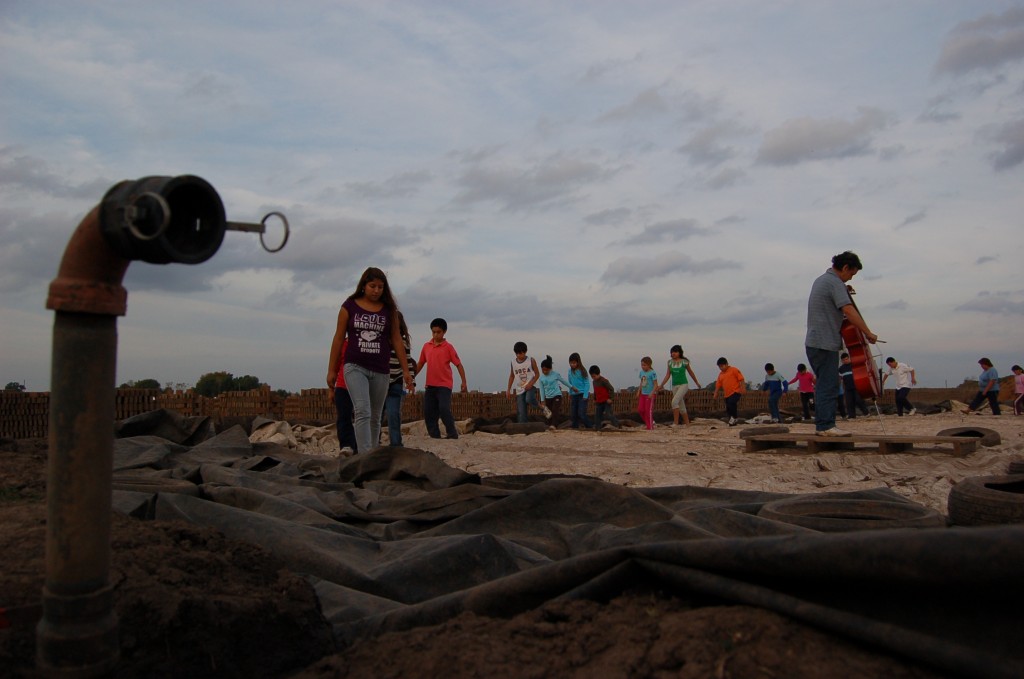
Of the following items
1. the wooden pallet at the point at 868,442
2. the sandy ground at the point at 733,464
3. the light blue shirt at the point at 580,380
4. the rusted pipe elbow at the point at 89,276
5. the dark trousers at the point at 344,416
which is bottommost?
the sandy ground at the point at 733,464

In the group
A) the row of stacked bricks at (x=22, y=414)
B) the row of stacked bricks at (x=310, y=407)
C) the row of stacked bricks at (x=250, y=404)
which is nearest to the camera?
the row of stacked bricks at (x=22, y=414)

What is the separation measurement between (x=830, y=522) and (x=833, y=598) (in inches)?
64.6

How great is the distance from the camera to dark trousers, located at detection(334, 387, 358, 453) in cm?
781

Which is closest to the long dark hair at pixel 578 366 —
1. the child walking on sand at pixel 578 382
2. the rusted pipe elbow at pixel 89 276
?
the child walking on sand at pixel 578 382

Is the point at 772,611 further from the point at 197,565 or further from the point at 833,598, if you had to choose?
the point at 197,565

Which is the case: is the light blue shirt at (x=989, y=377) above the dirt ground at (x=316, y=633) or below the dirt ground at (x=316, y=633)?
above

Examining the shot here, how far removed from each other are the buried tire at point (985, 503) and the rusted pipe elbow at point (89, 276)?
3451 mm

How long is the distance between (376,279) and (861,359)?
196 inches

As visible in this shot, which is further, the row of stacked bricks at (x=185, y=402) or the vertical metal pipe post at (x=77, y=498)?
the row of stacked bricks at (x=185, y=402)

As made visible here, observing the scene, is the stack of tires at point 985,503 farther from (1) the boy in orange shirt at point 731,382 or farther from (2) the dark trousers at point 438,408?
(1) the boy in orange shirt at point 731,382

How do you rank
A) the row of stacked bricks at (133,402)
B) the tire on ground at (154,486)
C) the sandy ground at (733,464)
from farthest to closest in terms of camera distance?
1. the row of stacked bricks at (133,402)
2. the sandy ground at (733,464)
3. the tire on ground at (154,486)

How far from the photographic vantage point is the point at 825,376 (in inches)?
315

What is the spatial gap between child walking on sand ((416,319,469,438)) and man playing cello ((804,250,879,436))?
16.3ft

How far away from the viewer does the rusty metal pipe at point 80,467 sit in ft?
5.39
